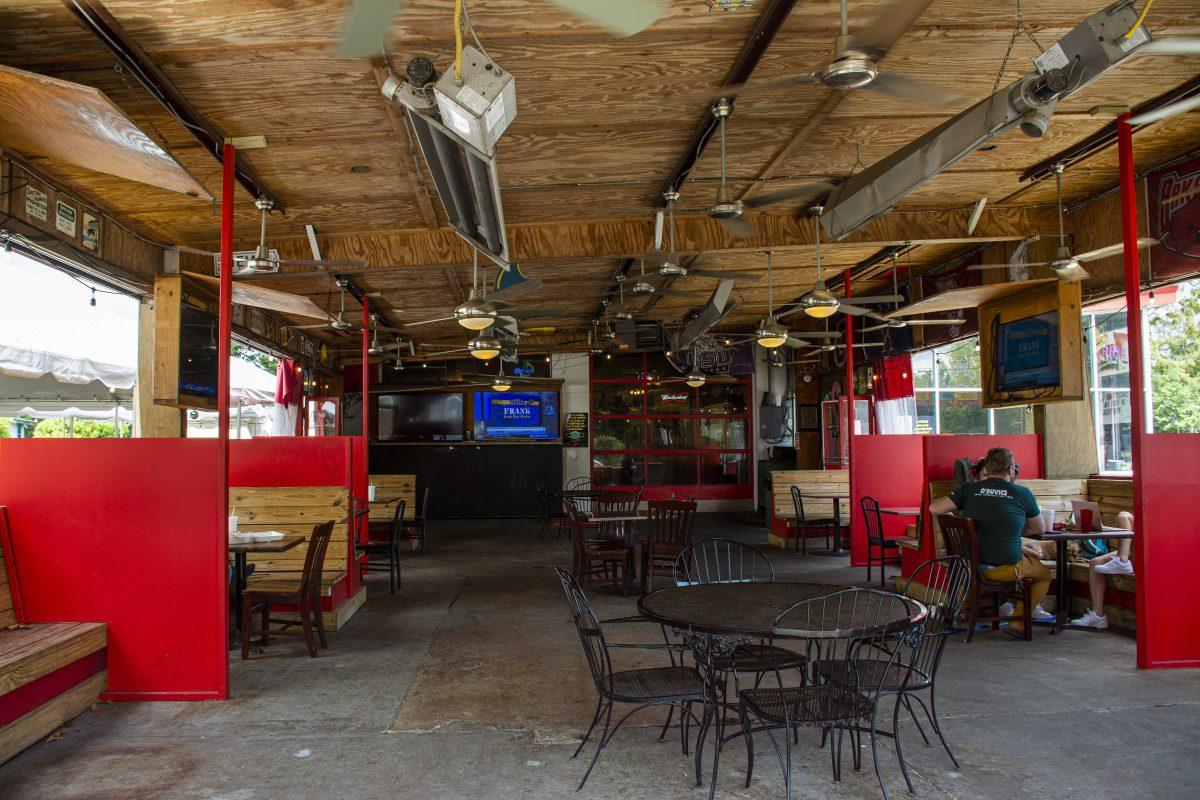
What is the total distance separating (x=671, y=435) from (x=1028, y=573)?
10308 mm

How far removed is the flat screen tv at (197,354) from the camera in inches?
256

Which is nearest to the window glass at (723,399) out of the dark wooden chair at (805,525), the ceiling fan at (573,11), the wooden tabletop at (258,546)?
the dark wooden chair at (805,525)

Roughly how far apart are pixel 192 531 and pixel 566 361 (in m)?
11.4

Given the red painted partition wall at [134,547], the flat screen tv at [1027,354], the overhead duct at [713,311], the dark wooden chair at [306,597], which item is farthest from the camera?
the overhead duct at [713,311]

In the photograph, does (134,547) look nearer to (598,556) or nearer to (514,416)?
(598,556)

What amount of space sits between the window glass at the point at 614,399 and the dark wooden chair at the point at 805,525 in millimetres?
5613

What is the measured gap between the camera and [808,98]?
4.59 m

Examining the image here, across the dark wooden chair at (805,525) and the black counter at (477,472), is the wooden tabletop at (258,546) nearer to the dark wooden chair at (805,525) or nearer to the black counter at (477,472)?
the dark wooden chair at (805,525)

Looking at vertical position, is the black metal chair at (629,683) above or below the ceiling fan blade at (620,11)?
below

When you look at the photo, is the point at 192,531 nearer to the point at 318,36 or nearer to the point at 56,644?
the point at 56,644

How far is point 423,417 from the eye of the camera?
1497cm

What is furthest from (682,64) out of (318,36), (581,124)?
(318,36)

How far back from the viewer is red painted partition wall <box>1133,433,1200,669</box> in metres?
4.82

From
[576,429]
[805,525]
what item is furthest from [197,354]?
[576,429]
